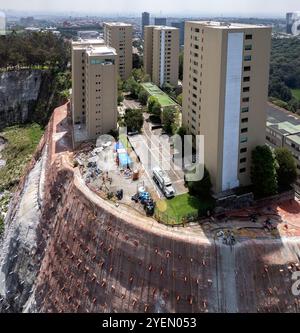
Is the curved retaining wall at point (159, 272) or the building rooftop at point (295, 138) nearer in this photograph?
the curved retaining wall at point (159, 272)

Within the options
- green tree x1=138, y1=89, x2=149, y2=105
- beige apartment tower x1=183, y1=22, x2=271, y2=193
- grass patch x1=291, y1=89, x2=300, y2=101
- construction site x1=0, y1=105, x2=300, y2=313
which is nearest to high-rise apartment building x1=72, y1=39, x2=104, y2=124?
green tree x1=138, y1=89, x2=149, y2=105

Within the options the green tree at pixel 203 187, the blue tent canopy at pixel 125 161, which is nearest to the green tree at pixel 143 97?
the blue tent canopy at pixel 125 161

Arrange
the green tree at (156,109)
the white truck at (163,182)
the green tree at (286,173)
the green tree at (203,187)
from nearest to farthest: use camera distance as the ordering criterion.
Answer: the green tree at (203,187) → the white truck at (163,182) → the green tree at (286,173) → the green tree at (156,109)

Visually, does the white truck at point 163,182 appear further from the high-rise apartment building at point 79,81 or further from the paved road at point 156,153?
the high-rise apartment building at point 79,81

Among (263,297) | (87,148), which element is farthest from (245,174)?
(87,148)

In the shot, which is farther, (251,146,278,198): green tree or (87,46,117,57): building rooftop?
(87,46,117,57): building rooftop

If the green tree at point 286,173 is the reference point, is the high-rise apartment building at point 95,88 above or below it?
above

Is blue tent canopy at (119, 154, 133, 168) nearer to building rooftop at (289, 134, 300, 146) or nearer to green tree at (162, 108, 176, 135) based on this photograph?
green tree at (162, 108, 176, 135)

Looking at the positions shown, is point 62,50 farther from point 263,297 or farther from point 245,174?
point 263,297

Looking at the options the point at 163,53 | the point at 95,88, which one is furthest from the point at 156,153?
the point at 163,53
